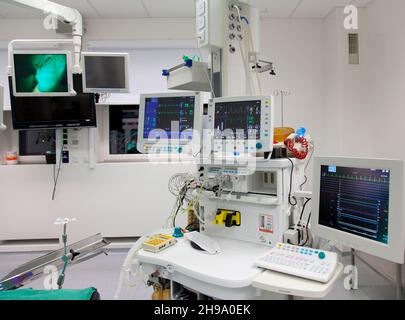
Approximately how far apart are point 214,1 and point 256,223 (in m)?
1.29

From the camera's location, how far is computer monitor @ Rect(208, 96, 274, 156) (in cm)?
144

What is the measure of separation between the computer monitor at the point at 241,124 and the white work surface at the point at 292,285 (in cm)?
59

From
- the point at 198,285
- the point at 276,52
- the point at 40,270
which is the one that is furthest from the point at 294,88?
the point at 40,270

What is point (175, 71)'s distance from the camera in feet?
6.44

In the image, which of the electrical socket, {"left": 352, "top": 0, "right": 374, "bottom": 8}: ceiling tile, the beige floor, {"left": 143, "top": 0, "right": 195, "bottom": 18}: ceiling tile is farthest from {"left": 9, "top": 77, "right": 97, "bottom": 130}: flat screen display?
{"left": 352, "top": 0, "right": 374, "bottom": 8}: ceiling tile

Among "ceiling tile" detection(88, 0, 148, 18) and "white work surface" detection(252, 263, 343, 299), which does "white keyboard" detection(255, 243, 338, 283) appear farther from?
"ceiling tile" detection(88, 0, 148, 18)

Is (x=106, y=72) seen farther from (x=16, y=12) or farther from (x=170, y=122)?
(x=16, y=12)

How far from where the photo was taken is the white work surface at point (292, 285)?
107 centimetres

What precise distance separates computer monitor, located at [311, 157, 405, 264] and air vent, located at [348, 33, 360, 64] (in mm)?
2415

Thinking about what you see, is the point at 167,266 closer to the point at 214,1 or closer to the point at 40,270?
the point at 40,270

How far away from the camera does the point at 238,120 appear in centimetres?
153

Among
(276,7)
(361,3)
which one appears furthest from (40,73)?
(361,3)

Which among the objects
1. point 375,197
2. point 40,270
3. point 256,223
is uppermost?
point 375,197
